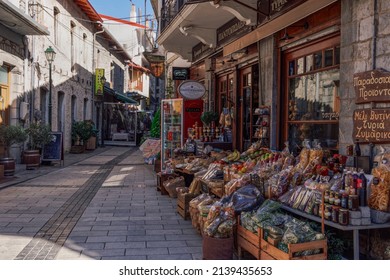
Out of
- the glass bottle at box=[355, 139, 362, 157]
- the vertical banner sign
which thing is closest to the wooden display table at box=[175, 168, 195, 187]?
the glass bottle at box=[355, 139, 362, 157]

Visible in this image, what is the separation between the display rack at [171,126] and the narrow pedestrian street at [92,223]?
1.81 metres

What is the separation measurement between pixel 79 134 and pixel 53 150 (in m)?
6.00

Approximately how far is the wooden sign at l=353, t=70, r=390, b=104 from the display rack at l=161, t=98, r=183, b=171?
7.14 metres

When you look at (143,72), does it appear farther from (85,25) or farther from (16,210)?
(16,210)

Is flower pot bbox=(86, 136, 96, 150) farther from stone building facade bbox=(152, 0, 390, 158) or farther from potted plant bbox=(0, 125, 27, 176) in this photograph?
stone building facade bbox=(152, 0, 390, 158)

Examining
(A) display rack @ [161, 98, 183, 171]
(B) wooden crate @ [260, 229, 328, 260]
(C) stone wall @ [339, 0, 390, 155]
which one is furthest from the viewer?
(A) display rack @ [161, 98, 183, 171]

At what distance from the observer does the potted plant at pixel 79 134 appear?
19147 mm

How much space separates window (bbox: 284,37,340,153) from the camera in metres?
5.74

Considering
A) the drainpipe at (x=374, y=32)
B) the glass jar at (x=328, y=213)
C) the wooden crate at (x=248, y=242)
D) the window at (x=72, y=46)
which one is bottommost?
the wooden crate at (x=248, y=242)

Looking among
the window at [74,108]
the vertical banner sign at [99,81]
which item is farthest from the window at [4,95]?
the vertical banner sign at [99,81]

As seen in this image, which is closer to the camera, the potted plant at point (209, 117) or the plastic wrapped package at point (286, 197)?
the plastic wrapped package at point (286, 197)

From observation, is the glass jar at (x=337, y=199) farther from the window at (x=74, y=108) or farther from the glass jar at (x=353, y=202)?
the window at (x=74, y=108)

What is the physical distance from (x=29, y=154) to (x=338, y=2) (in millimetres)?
9764

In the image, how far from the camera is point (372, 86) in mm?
4422
